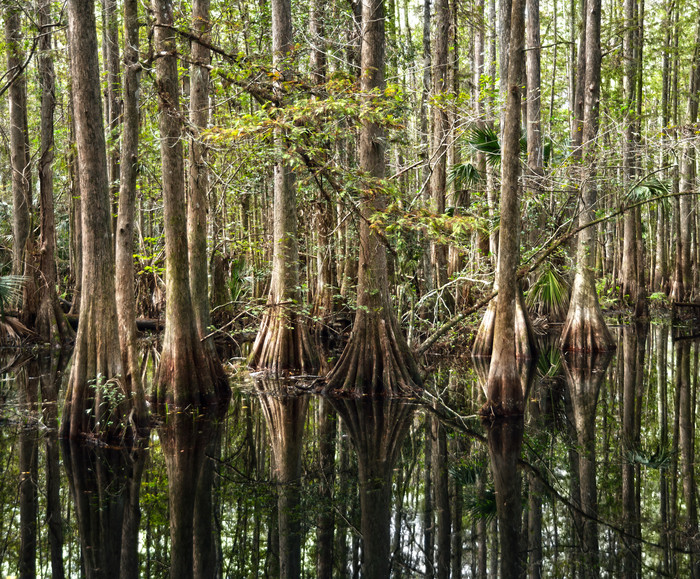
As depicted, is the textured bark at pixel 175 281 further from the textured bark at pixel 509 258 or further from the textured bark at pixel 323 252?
the textured bark at pixel 323 252

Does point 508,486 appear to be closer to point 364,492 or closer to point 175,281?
point 364,492

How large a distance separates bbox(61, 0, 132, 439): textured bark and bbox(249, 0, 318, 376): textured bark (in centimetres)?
407

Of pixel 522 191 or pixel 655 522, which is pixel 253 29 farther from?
pixel 655 522

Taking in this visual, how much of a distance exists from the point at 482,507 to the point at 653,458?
7.28ft

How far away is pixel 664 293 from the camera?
25.0 m

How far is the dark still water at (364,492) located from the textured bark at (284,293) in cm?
178

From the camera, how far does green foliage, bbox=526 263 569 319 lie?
15153 millimetres

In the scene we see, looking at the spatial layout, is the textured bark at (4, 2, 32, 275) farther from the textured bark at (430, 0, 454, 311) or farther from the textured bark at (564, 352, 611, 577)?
the textured bark at (564, 352, 611, 577)

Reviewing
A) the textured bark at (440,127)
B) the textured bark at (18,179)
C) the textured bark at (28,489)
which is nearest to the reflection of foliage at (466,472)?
the textured bark at (28,489)

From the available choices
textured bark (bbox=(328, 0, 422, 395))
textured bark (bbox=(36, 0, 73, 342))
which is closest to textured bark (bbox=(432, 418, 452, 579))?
textured bark (bbox=(328, 0, 422, 395))

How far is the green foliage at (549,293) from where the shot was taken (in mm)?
15153

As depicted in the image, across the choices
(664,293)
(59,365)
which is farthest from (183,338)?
(664,293)

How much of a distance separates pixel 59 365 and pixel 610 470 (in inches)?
394

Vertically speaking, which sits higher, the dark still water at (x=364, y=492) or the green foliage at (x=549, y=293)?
the green foliage at (x=549, y=293)
